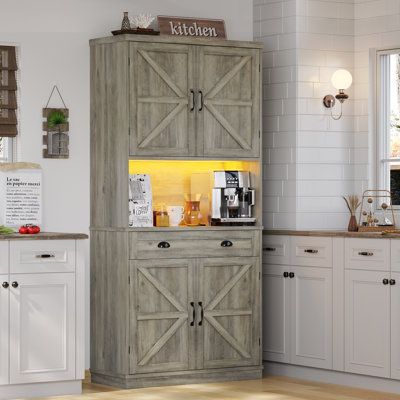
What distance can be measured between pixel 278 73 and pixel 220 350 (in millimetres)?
2033

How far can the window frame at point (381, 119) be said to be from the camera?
7789 millimetres

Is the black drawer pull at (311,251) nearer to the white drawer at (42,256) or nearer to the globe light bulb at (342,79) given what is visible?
the globe light bulb at (342,79)

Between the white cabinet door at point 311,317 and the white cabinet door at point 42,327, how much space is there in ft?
5.37

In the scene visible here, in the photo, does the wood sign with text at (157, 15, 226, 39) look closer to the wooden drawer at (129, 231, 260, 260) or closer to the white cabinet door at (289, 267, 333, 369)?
the wooden drawer at (129, 231, 260, 260)

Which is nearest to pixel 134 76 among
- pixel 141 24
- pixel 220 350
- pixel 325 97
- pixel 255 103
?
pixel 141 24

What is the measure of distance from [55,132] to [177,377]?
1.85 m

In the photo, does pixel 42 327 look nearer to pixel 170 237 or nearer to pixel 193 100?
pixel 170 237

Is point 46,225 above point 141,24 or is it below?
below

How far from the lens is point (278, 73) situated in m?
7.73

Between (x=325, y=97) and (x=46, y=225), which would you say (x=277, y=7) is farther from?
(x=46, y=225)

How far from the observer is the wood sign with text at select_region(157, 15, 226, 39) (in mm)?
7418

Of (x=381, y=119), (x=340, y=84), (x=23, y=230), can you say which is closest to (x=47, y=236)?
(x=23, y=230)

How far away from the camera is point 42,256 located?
6691 mm

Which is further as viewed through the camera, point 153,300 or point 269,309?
point 269,309
